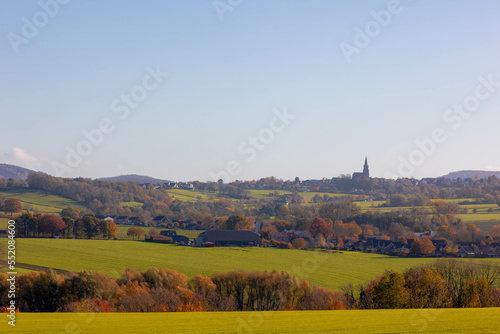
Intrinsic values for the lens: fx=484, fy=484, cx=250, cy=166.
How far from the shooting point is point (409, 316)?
22312mm

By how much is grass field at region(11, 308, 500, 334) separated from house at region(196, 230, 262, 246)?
64182 mm

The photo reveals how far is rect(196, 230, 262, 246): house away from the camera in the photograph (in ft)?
287

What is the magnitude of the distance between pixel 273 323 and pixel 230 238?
69680mm

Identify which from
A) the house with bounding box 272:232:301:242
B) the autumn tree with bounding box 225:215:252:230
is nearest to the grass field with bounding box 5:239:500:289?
the house with bounding box 272:232:301:242

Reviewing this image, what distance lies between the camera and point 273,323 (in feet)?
65.2

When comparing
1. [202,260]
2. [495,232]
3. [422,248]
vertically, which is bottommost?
[202,260]

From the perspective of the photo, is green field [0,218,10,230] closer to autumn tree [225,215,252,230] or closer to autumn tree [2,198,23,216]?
autumn tree [2,198,23,216]

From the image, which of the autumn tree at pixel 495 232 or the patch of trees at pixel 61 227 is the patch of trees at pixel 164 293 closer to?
the patch of trees at pixel 61 227

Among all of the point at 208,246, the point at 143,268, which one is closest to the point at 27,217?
the point at 208,246

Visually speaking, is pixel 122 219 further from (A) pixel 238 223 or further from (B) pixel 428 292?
(B) pixel 428 292

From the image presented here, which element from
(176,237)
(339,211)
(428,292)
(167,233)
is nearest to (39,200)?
(167,233)

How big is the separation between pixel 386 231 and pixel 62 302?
3277 inches

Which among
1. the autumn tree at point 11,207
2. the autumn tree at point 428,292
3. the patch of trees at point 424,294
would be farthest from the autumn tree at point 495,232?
the autumn tree at point 11,207

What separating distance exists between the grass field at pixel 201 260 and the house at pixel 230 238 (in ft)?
28.9
